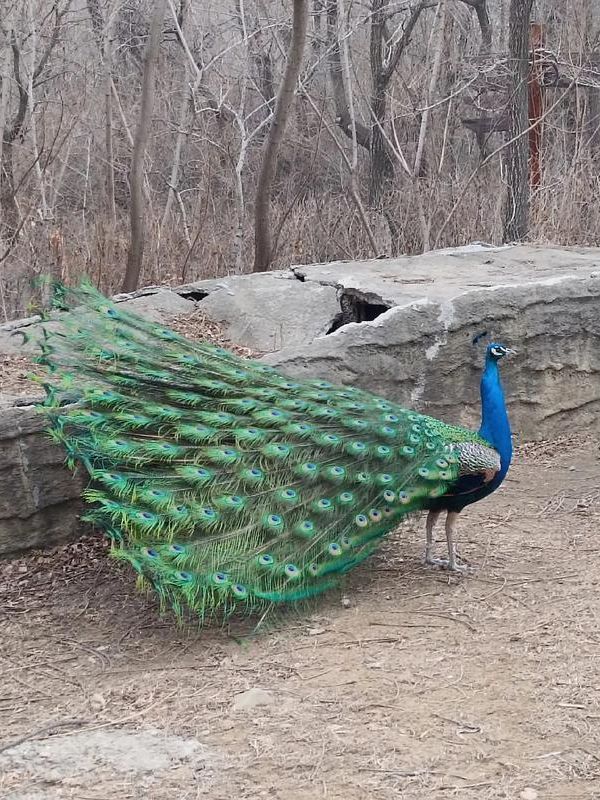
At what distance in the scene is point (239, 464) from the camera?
379 centimetres

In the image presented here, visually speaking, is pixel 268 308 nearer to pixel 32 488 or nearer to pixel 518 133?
pixel 32 488

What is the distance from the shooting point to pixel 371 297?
586 cm

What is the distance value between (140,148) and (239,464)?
3295 mm

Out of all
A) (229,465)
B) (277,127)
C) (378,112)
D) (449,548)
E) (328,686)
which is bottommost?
(328,686)

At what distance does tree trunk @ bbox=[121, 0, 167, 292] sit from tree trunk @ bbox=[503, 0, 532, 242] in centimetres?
349

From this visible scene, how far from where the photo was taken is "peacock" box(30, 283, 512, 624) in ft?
11.8

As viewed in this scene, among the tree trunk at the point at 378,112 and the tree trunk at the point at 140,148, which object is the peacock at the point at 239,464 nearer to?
the tree trunk at the point at 140,148

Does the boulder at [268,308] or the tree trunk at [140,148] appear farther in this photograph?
the tree trunk at [140,148]

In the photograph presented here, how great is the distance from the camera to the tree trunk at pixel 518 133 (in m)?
8.73

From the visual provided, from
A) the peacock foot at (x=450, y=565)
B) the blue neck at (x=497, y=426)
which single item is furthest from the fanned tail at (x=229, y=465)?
the peacock foot at (x=450, y=565)

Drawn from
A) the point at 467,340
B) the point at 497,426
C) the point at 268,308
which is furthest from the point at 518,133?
the point at 497,426

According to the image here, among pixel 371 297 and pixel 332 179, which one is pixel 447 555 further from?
pixel 332 179

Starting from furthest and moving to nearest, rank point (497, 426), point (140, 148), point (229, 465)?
point (140, 148), point (497, 426), point (229, 465)

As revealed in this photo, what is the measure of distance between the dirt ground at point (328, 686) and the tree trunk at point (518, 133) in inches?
186
